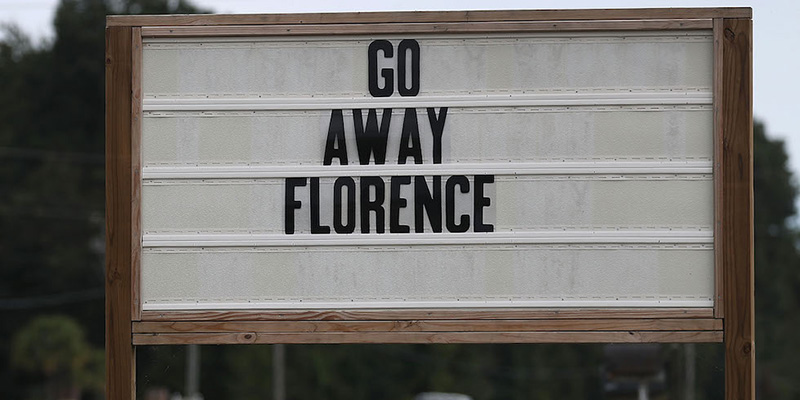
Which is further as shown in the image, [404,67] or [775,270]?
[775,270]

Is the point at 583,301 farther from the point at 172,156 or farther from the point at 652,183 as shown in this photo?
the point at 172,156

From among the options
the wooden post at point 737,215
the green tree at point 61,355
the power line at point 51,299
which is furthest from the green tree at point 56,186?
the wooden post at point 737,215

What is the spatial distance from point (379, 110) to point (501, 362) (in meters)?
49.1

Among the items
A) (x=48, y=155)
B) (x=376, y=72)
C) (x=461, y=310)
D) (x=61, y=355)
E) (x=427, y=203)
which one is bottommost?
(x=61, y=355)

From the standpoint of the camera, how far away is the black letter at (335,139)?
540cm

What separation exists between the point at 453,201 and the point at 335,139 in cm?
57

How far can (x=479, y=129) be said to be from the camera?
538 centimetres

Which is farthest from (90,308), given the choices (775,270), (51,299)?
(775,270)

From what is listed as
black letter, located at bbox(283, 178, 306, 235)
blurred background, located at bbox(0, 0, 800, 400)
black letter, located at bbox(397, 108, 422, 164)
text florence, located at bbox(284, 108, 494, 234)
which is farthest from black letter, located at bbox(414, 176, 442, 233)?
blurred background, located at bbox(0, 0, 800, 400)

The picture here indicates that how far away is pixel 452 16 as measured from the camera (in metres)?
5.38

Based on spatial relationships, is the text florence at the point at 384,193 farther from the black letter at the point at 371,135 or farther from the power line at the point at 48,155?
the power line at the point at 48,155

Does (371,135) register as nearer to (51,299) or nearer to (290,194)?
(290,194)

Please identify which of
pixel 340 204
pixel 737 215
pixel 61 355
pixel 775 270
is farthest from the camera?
pixel 775 270

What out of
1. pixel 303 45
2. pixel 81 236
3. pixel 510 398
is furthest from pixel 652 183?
pixel 510 398
